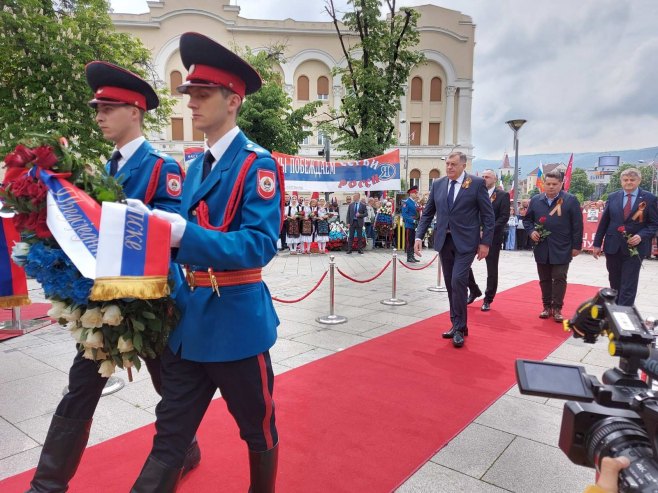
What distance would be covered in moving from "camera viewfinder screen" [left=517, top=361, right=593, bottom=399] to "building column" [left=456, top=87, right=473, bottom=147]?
40.6 meters

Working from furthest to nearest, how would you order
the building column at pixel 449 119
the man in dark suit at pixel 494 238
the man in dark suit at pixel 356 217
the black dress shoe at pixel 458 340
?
the building column at pixel 449 119 < the man in dark suit at pixel 356 217 < the man in dark suit at pixel 494 238 < the black dress shoe at pixel 458 340

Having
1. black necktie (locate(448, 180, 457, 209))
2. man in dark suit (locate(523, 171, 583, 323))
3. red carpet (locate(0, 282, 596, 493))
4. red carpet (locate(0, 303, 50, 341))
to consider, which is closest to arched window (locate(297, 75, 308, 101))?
red carpet (locate(0, 303, 50, 341))

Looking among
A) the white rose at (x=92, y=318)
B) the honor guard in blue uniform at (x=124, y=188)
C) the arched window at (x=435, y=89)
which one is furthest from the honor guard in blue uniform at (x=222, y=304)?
the arched window at (x=435, y=89)

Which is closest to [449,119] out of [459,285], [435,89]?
[435,89]

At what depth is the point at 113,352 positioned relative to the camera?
68.6 inches

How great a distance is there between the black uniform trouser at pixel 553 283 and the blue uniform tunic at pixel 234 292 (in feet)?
17.4

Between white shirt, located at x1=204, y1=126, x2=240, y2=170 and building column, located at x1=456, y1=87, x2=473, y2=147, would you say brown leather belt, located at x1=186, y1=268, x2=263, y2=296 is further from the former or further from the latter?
building column, located at x1=456, y1=87, x2=473, y2=147

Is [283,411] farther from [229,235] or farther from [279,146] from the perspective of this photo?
[279,146]

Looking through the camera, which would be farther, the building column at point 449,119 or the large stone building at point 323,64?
the building column at point 449,119

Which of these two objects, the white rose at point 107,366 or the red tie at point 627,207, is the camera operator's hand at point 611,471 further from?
the red tie at point 627,207

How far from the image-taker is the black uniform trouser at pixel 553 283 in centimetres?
611

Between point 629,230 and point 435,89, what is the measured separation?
120 ft

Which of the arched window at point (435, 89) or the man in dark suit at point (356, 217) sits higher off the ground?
the arched window at point (435, 89)

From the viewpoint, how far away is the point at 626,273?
5.79 meters
